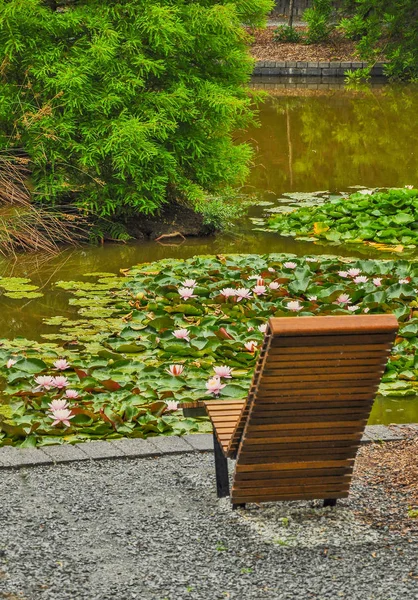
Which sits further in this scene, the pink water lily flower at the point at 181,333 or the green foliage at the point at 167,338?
the pink water lily flower at the point at 181,333

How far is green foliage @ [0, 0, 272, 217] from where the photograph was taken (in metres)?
9.00

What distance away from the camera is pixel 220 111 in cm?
948

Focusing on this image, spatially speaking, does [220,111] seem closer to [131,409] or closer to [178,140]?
[178,140]

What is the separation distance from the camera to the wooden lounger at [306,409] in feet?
11.8

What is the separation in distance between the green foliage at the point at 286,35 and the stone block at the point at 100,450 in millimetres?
26753

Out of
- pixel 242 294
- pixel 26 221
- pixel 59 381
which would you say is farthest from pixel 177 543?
pixel 26 221

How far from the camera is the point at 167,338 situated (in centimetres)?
637

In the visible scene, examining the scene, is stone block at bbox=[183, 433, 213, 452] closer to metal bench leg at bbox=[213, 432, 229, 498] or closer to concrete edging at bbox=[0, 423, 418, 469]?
concrete edging at bbox=[0, 423, 418, 469]

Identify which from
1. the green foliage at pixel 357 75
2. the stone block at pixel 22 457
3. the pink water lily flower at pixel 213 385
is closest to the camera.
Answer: the stone block at pixel 22 457

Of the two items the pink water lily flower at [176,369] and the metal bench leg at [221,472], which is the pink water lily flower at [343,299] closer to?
the pink water lily flower at [176,369]

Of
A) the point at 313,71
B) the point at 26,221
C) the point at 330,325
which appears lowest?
the point at 313,71

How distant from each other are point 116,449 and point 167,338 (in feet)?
5.69

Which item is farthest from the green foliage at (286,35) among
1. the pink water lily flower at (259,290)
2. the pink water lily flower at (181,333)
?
the pink water lily flower at (181,333)

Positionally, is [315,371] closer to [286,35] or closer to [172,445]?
[172,445]
